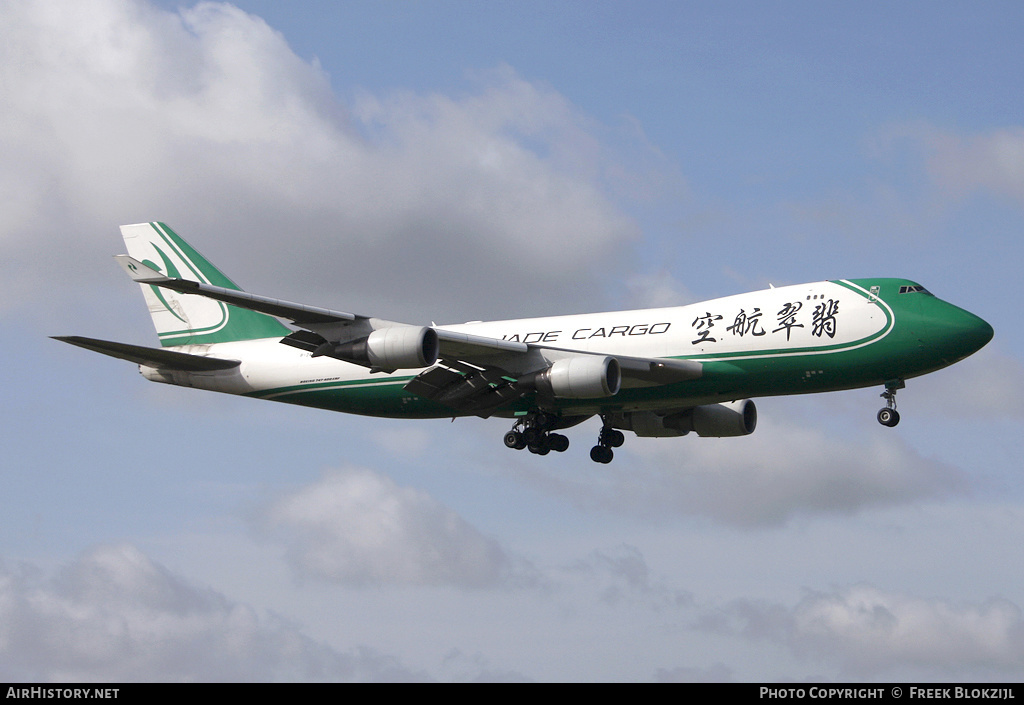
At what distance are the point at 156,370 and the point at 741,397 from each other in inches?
932

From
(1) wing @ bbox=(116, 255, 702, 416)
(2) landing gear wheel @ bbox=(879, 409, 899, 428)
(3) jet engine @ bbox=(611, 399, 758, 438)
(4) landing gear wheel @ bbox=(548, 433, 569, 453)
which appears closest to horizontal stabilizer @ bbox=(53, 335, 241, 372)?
(1) wing @ bbox=(116, 255, 702, 416)

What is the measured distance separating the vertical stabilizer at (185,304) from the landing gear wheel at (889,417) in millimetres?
24486

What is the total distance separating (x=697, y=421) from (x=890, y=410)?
991cm

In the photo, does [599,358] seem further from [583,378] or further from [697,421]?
[697,421]

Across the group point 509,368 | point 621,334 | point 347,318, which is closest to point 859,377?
point 621,334

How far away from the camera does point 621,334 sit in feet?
149

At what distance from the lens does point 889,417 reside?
42781 millimetres

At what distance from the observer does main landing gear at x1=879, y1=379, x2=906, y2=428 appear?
42.8m

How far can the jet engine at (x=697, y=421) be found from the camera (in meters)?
50.8

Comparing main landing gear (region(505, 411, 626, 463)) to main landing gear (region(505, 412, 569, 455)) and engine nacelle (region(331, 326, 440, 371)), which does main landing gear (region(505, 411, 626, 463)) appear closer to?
main landing gear (region(505, 412, 569, 455))

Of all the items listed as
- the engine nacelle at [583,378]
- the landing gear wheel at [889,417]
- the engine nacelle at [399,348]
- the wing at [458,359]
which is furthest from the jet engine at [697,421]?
the engine nacelle at [399,348]

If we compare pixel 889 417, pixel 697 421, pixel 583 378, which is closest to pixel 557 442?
pixel 697 421

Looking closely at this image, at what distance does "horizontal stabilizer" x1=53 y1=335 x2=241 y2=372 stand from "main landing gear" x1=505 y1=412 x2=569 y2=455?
1191 cm

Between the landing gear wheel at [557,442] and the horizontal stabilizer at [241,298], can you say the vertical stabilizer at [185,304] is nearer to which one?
the horizontal stabilizer at [241,298]
